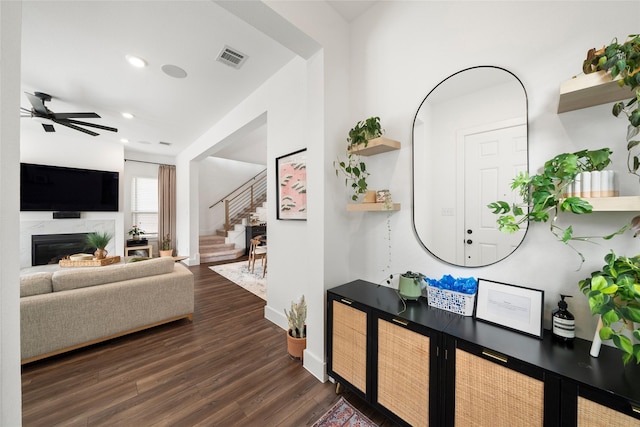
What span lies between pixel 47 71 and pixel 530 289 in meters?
4.97

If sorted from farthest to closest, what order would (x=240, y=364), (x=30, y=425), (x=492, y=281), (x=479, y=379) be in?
(x=240, y=364), (x=30, y=425), (x=492, y=281), (x=479, y=379)

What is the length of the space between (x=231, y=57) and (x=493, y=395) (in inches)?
132

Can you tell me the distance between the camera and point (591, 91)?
3.27 ft

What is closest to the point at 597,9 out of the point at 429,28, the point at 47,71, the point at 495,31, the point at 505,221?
the point at 495,31

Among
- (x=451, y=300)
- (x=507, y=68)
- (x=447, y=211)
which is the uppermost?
(x=507, y=68)

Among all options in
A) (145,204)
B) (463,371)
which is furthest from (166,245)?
(463,371)

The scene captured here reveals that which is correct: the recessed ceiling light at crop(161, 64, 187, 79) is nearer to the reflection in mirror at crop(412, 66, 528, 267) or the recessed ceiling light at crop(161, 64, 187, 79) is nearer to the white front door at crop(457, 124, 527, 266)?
the reflection in mirror at crop(412, 66, 528, 267)

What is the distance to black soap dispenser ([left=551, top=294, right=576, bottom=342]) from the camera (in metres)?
1.07

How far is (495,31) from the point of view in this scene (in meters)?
1.39

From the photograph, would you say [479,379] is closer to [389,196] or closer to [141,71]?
[389,196]

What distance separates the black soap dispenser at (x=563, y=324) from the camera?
1072 millimetres

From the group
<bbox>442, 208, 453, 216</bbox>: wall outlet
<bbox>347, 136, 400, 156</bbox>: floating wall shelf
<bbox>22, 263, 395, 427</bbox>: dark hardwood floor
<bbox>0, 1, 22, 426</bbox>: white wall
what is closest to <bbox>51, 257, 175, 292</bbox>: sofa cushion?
<bbox>22, 263, 395, 427</bbox>: dark hardwood floor

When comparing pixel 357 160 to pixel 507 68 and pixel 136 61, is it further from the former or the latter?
pixel 136 61

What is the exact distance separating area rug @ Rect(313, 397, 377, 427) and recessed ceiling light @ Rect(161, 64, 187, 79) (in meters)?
3.59
